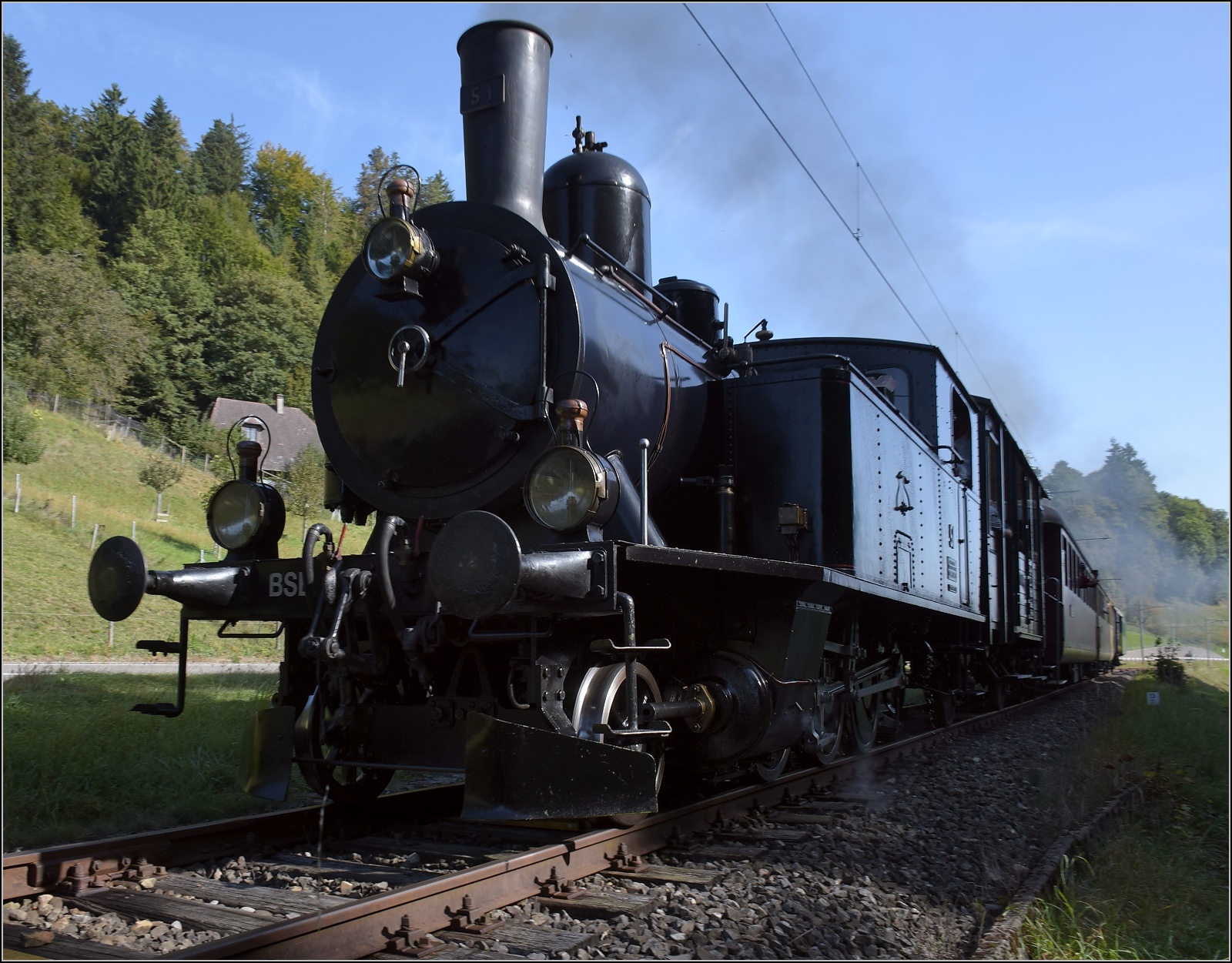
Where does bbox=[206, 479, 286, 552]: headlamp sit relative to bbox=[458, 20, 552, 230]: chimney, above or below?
below

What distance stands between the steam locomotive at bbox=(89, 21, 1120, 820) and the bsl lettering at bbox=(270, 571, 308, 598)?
0.02m

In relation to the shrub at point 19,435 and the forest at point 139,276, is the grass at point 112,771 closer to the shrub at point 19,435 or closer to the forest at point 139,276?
Answer: the shrub at point 19,435

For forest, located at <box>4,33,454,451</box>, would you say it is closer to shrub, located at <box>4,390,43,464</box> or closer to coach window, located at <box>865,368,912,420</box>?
shrub, located at <box>4,390,43,464</box>

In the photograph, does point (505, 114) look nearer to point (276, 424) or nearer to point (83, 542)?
point (83, 542)

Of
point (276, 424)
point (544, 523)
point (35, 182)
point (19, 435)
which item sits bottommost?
point (544, 523)

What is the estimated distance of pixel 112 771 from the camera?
5.45 meters

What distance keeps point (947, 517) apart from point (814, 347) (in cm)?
182

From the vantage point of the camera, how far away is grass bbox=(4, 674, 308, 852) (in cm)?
474

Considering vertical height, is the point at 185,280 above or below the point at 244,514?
above

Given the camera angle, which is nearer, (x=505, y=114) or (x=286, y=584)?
(x=286, y=584)

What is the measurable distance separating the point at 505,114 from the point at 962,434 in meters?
5.49

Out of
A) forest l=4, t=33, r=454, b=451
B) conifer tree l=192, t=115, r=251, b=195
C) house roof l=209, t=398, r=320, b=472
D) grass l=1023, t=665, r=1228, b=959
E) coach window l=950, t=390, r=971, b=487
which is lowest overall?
grass l=1023, t=665, r=1228, b=959

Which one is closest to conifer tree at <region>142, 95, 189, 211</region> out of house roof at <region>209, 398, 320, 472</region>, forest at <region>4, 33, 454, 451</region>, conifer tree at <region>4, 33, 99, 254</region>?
forest at <region>4, 33, 454, 451</region>

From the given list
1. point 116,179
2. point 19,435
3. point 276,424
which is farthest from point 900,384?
point 116,179
